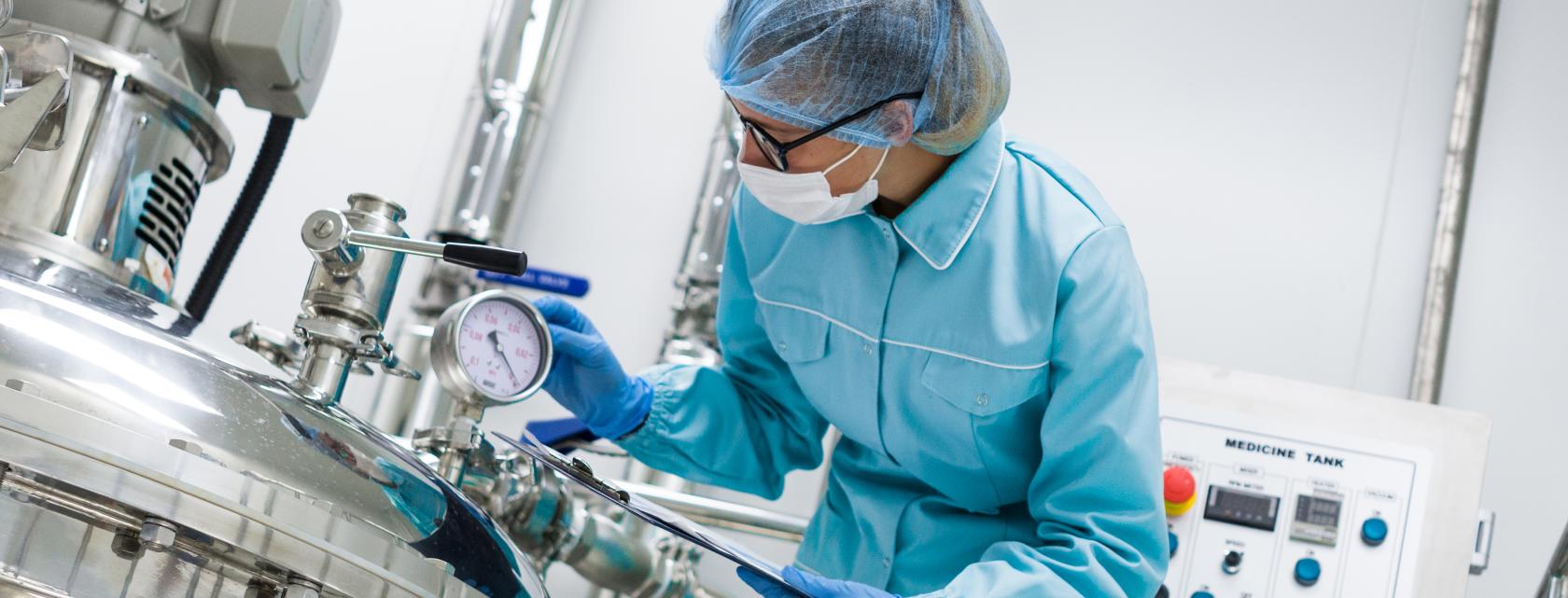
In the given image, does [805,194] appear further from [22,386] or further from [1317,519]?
[1317,519]

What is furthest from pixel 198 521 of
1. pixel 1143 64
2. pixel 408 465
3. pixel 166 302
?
pixel 1143 64

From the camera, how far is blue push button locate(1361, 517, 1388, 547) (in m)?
1.75

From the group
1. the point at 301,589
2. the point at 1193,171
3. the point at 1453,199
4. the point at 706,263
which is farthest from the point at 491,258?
the point at 1453,199

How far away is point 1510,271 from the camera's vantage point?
7.07 ft

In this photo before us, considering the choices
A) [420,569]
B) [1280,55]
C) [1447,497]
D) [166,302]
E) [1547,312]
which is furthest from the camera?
[1280,55]

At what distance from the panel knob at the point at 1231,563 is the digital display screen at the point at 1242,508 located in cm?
4

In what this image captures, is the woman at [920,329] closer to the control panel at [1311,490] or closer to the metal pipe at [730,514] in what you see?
the metal pipe at [730,514]

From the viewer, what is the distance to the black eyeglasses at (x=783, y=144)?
1.27 metres

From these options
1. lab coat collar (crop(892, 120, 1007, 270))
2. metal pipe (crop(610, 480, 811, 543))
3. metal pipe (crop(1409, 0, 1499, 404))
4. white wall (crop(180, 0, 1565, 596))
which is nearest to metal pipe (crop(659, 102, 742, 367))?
white wall (crop(180, 0, 1565, 596))

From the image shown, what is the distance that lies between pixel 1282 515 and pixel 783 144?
3.06 feet

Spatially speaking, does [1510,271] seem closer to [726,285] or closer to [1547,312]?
[1547,312]

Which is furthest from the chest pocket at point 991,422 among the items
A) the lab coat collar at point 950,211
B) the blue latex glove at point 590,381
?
the blue latex glove at point 590,381

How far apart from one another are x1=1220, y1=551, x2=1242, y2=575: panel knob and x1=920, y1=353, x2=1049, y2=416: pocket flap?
61 centimetres

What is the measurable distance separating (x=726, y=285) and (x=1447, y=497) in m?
0.99
